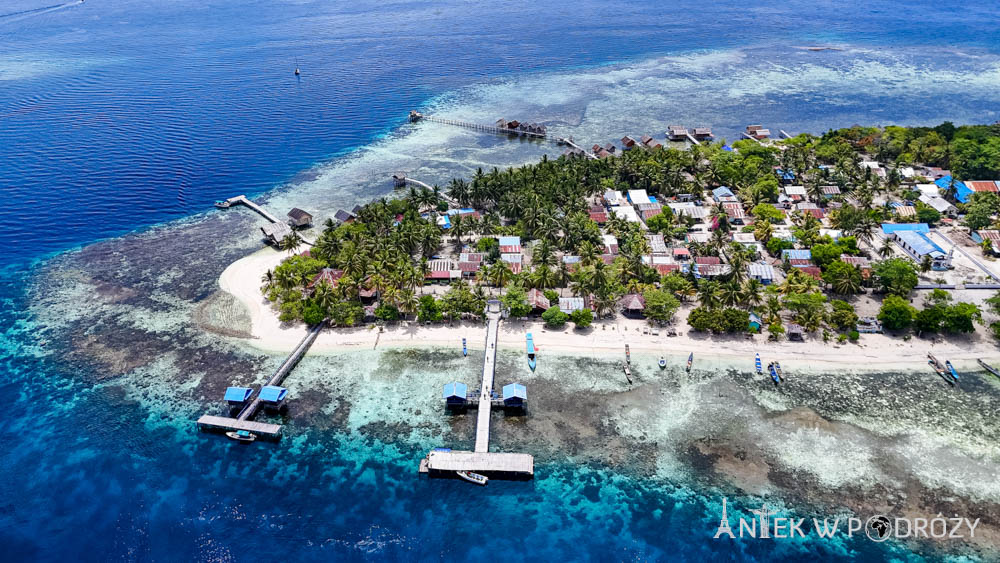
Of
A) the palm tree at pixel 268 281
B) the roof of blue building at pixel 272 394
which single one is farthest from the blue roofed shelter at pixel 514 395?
the palm tree at pixel 268 281

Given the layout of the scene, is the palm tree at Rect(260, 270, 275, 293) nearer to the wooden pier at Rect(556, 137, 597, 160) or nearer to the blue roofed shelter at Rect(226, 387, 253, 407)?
the blue roofed shelter at Rect(226, 387, 253, 407)

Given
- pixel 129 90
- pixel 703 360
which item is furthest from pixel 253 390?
pixel 129 90

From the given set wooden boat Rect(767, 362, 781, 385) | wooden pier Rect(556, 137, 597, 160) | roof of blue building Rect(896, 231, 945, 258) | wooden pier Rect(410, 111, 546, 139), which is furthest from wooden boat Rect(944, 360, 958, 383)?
wooden pier Rect(410, 111, 546, 139)

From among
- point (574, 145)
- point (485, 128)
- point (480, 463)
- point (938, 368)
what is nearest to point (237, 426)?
point (480, 463)

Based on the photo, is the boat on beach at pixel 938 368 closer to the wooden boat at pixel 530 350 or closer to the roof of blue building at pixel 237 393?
the wooden boat at pixel 530 350

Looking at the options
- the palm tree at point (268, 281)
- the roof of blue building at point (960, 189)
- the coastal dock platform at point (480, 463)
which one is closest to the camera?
the coastal dock platform at point (480, 463)

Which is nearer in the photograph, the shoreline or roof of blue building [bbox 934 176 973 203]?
the shoreline

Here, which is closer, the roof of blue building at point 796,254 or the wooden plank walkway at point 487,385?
the wooden plank walkway at point 487,385
